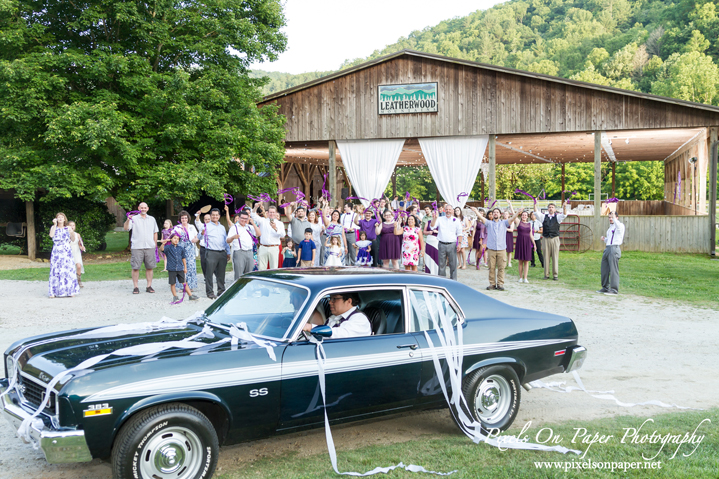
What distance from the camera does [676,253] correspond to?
2152 cm

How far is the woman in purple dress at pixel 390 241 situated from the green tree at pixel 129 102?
347 inches

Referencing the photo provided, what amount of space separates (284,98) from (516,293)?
1518cm

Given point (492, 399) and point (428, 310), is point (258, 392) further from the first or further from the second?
point (492, 399)

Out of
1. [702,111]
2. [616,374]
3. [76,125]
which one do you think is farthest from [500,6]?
[616,374]

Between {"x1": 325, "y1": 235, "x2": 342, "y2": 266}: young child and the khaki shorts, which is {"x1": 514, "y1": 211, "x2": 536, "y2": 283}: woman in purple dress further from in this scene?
the khaki shorts

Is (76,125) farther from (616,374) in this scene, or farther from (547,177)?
(547,177)

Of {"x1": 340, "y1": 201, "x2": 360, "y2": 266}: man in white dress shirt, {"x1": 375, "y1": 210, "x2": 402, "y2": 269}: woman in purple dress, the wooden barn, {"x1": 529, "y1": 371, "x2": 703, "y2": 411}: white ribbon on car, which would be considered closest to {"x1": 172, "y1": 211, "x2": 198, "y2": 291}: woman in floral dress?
{"x1": 340, "y1": 201, "x2": 360, "y2": 266}: man in white dress shirt

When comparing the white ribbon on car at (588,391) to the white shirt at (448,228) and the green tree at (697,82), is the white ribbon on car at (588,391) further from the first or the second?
the green tree at (697,82)

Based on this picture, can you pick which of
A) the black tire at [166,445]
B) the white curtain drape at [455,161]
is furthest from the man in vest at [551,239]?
the black tire at [166,445]

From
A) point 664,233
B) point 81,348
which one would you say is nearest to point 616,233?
point 664,233

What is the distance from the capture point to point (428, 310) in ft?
15.8

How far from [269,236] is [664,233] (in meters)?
17.2

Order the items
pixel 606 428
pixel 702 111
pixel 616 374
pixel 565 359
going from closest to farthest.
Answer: pixel 606 428
pixel 565 359
pixel 616 374
pixel 702 111

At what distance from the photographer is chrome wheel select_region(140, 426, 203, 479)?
349 centimetres
